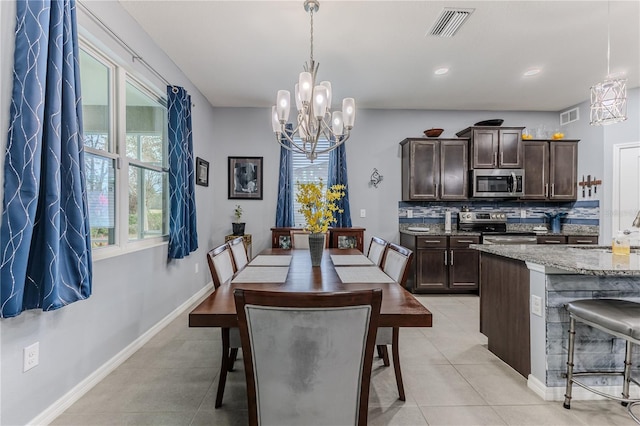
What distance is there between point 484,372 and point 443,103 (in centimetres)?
366

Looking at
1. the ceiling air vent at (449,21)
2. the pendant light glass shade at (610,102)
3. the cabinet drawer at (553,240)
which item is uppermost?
the ceiling air vent at (449,21)

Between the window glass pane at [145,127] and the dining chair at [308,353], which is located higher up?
the window glass pane at [145,127]

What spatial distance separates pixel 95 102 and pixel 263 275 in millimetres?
1789

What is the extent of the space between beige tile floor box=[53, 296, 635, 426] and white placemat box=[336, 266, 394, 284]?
736 millimetres

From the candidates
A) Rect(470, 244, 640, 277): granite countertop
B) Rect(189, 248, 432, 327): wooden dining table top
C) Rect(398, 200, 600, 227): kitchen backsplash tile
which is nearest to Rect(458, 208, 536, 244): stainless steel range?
Rect(398, 200, 600, 227): kitchen backsplash tile

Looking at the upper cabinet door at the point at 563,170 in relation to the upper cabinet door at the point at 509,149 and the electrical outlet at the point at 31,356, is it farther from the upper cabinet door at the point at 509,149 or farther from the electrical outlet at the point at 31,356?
the electrical outlet at the point at 31,356

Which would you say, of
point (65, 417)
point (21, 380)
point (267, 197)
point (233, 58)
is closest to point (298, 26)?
point (233, 58)

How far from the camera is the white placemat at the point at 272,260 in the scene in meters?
2.46

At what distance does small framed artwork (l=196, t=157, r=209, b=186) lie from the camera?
413cm

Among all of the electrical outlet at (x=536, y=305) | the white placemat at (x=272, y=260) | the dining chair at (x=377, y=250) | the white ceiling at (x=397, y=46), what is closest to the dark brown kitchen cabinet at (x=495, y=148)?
the white ceiling at (x=397, y=46)

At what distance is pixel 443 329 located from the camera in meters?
3.16

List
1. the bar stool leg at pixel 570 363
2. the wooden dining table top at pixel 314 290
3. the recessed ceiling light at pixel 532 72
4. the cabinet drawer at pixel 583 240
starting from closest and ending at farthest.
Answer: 1. the wooden dining table top at pixel 314 290
2. the bar stool leg at pixel 570 363
3. the recessed ceiling light at pixel 532 72
4. the cabinet drawer at pixel 583 240

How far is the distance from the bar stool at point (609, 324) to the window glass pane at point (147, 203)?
10.7ft

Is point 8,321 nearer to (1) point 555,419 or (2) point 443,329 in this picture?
(1) point 555,419
